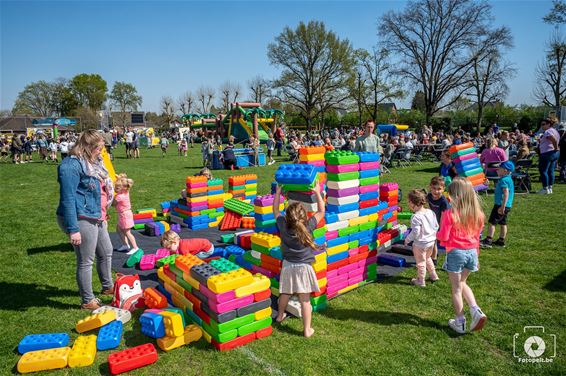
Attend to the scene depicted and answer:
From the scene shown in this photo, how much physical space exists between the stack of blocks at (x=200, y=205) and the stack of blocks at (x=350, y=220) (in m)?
4.78

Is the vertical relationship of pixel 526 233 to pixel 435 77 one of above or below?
below

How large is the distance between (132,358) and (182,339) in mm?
589

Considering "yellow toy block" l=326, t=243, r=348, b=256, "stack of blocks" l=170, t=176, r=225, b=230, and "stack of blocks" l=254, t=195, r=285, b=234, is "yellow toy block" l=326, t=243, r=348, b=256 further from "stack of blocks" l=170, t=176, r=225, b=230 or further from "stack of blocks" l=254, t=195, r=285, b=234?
"stack of blocks" l=170, t=176, r=225, b=230

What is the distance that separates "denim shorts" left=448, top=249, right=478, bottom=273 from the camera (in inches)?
172

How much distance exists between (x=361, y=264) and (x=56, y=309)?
4.47 meters

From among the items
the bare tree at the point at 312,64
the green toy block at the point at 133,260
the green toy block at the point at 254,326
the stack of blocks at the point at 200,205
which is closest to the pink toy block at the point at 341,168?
the green toy block at the point at 254,326

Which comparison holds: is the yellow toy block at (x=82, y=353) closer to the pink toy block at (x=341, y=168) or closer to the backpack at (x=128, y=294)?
the backpack at (x=128, y=294)

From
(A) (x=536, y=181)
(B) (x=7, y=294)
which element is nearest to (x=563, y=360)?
(B) (x=7, y=294)

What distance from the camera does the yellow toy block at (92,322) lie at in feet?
15.2

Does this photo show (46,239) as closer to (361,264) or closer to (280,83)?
(361,264)

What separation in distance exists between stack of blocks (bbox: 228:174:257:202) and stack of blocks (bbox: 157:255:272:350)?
6.11 metres

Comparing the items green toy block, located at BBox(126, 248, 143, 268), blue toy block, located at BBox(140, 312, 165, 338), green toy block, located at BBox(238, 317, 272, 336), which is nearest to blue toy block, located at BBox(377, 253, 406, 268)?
green toy block, located at BBox(238, 317, 272, 336)

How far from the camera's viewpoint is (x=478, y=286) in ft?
18.9

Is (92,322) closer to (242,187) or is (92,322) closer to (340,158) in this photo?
(340,158)
